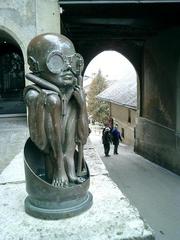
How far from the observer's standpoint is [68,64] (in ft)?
8.59

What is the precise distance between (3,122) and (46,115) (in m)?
6.21

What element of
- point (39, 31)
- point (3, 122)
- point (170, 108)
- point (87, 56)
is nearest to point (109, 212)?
point (39, 31)

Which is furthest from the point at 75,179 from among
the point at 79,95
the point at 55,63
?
the point at 55,63

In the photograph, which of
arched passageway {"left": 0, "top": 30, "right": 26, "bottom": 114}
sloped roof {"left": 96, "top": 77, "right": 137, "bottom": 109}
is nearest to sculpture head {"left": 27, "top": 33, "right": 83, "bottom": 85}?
arched passageway {"left": 0, "top": 30, "right": 26, "bottom": 114}

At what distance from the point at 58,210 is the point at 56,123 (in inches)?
28.3

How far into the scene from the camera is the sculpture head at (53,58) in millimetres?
2565

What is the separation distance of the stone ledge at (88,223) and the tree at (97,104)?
26.3 metres

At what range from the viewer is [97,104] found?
31891 millimetres

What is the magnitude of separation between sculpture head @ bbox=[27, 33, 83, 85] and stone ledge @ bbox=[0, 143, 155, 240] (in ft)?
3.69

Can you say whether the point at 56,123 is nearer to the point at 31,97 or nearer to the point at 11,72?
the point at 31,97

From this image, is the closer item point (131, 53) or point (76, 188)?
point (76, 188)

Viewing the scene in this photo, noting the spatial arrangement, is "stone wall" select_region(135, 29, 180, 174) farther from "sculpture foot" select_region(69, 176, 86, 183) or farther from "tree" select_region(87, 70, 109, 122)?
"tree" select_region(87, 70, 109, 122)

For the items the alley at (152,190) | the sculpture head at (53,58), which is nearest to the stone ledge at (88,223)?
the sculpture head at (53,58)

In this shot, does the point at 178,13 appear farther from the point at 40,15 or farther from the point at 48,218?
the point at 48,218
